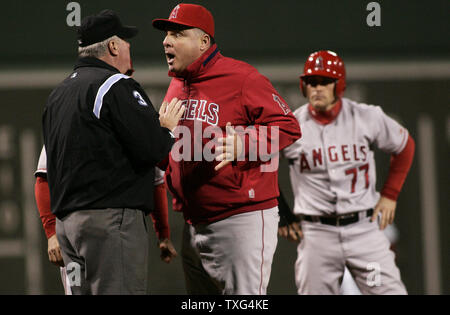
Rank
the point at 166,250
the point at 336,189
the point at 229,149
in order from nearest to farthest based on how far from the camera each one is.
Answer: the point at 229,149 → the point at 166,250 → the point at 336,189

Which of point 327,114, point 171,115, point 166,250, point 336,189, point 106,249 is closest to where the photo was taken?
point 106,249

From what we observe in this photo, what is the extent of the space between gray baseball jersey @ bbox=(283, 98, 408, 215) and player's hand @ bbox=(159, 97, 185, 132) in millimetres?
1176

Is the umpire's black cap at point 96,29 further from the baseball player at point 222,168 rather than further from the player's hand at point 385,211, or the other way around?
the player's hand at point 385,211

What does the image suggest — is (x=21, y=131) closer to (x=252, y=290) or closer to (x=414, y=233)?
(x=252, y=290)

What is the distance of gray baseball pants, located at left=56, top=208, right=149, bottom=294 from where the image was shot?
2.26 meters

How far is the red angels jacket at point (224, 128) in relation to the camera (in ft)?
8.56

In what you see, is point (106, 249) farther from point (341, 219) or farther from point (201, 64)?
point (341, 219)

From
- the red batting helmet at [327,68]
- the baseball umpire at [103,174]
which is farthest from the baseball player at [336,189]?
the baseball umpire at [103,174]

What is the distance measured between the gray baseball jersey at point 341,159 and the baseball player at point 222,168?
A: 2.97 ft

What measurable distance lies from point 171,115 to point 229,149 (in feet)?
1.12

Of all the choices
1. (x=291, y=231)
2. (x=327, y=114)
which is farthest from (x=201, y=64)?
(x=291, y=231)

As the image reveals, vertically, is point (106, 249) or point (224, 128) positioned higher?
point (224, 128)

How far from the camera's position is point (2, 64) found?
4.76 m

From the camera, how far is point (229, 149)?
2426 millimetres
